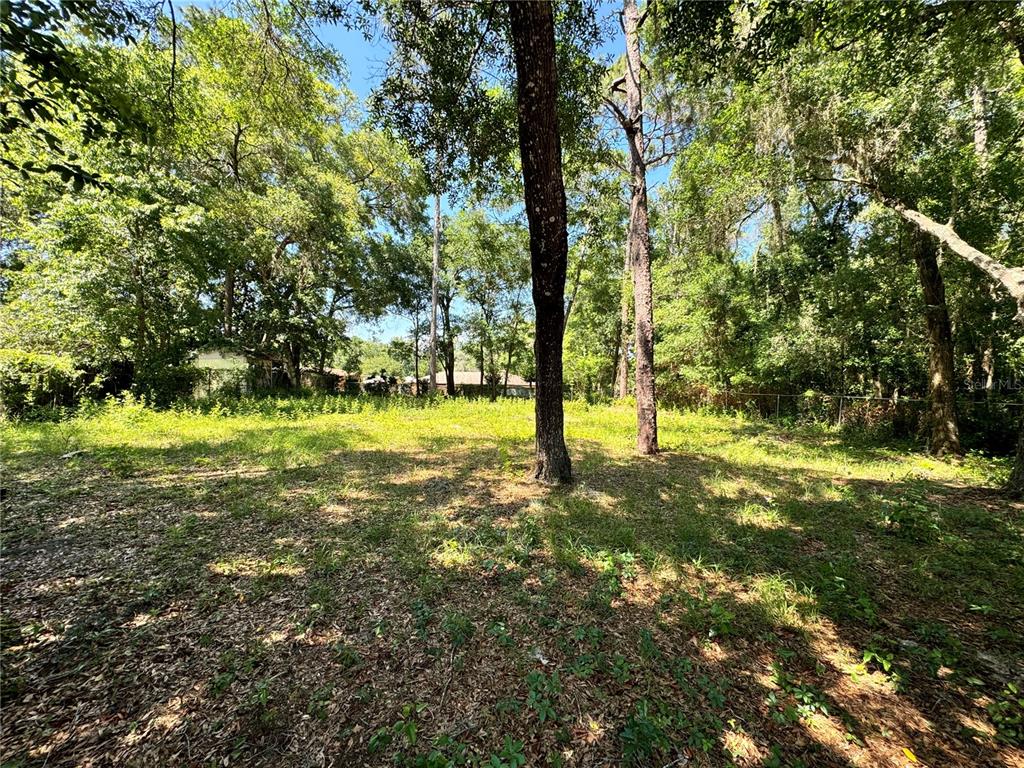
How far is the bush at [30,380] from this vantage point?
8336 mm

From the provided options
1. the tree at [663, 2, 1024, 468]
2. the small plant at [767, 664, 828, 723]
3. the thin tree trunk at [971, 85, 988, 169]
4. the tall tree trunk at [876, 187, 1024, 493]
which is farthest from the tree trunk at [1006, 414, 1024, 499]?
the small plant at [767, 664, 828, 723]

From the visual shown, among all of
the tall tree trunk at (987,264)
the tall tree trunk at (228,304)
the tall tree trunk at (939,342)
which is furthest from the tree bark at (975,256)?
the tall tree trunk at (228,304)

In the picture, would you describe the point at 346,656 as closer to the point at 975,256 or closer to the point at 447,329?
the point at 975,256

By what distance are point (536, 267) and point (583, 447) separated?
178 inches

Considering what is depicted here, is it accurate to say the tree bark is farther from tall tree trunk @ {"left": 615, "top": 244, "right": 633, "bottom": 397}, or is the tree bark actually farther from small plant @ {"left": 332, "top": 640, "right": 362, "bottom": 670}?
tall tree trunk @ {"left": 615, "top": 244, "right": 633, "bottom": 397}

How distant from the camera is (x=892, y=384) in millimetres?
10836

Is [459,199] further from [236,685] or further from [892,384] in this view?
[892,384]

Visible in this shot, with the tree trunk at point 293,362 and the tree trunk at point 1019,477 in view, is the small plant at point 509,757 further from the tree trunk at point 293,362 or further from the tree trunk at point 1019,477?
the tree trunk at point 293,362

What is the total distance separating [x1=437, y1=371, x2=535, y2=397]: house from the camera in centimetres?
2739

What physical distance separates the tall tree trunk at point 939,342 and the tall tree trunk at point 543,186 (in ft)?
27.4

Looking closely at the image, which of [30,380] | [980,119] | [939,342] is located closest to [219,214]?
[30,380]

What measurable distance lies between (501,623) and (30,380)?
1247 centimetres

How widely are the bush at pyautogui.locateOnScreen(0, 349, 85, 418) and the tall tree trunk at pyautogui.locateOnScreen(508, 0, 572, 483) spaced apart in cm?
1156

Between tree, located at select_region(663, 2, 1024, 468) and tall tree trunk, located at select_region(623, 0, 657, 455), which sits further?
tall tree trunk, located at select_region(623, 0, 657, 455)
